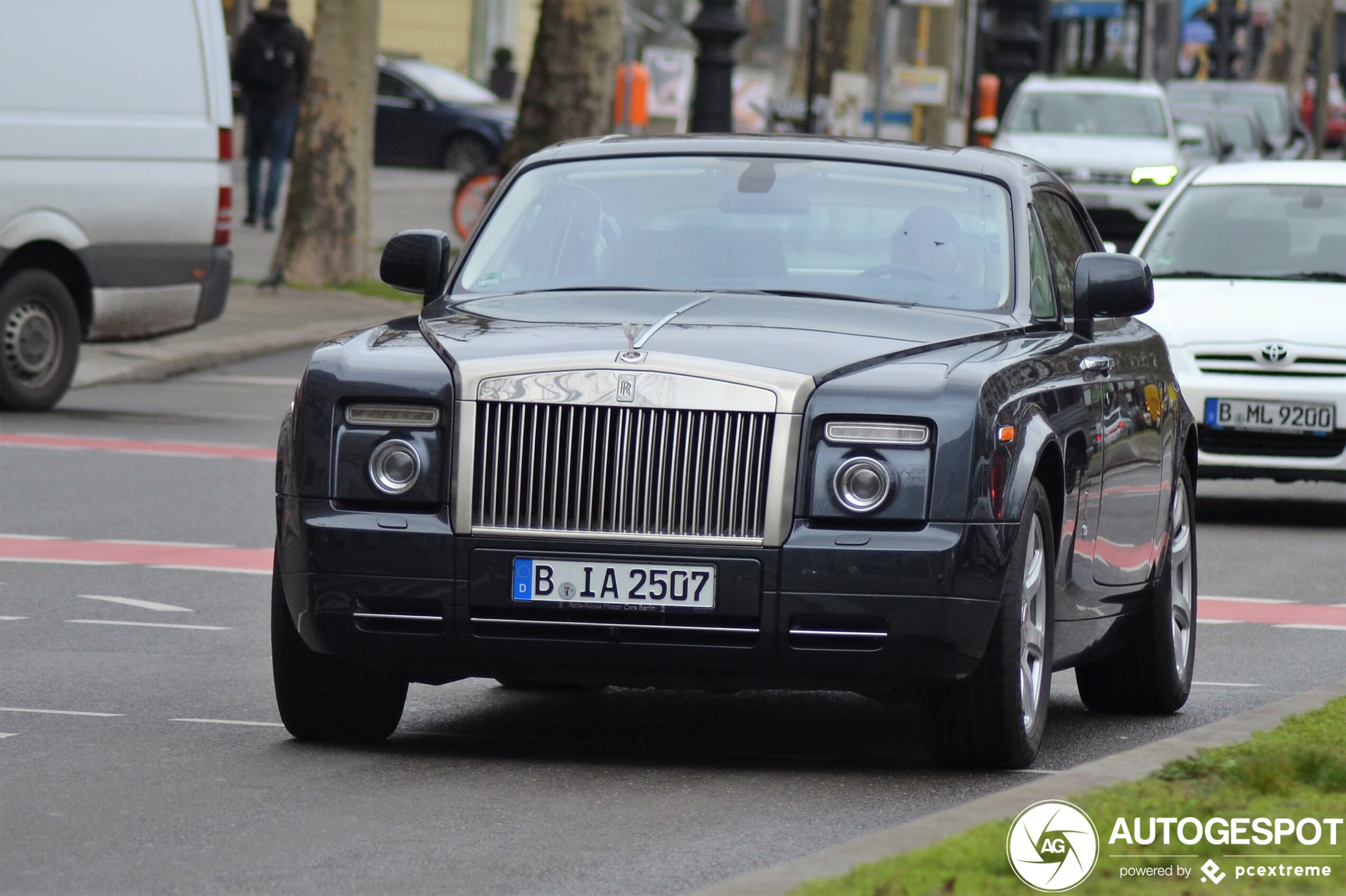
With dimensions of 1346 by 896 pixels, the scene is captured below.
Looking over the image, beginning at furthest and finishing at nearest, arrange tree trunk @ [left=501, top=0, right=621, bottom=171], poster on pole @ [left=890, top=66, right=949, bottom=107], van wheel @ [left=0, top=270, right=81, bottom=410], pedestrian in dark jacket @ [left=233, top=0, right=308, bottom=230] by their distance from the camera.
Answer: poster on pole @ [left=890, top=66, right=949, bottom=107], pedestrian in dark jacket @ [left=233, top=0, right=308, bottom=230], tree trunk @ [left=501, top=0, right=621, bottom=171], van wheel @ [left=0, top=270, right=81, bottom=410]

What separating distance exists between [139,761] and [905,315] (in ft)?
7.08

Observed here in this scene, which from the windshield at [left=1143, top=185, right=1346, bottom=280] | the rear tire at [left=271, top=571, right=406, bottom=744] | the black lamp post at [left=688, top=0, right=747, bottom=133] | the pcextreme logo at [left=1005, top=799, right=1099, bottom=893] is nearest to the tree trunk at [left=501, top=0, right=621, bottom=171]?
the black lamp post at [left=688, top=0, right=747, bottom=133]

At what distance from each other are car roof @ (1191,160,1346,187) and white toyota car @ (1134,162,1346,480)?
0.16m

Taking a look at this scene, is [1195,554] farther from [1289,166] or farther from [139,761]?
[1289,166]

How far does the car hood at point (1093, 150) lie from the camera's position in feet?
107

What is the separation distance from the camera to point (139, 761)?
21.7ft

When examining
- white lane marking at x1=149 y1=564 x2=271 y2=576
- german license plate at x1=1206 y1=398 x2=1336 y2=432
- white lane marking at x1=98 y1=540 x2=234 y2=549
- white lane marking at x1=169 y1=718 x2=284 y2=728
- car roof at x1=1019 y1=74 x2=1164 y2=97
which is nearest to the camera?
white lane marking at x1=169 y1=718 x2=284 y2=728

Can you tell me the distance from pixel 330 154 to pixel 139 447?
10.6m

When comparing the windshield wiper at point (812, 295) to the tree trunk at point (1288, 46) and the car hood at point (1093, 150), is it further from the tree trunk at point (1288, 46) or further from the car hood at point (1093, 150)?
the tree trunk at point (1288, 46)

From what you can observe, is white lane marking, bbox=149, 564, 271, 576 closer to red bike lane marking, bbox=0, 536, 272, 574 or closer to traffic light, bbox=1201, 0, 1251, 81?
red bike lane marking, bbox=0, 536, 272, 574

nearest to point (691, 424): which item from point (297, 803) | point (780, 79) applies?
point (297, 803)

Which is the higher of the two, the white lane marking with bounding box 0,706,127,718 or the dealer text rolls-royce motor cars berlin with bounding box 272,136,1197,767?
the dealer text rolls-royce motor cars berlin with bounding box 272,136,1197,767

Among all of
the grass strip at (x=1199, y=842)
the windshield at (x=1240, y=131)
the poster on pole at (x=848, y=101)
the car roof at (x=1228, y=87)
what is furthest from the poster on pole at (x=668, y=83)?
the grass strip at (x=1199, y=842)

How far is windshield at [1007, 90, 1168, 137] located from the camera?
33.8 m
